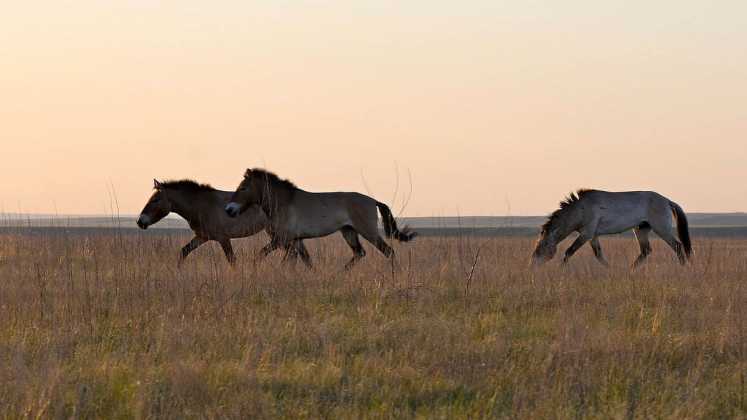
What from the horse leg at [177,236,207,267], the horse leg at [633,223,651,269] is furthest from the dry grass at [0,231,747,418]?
the horse leg at [633,223,651,269]

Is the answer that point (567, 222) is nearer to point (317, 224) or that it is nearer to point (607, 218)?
point (607, 218)

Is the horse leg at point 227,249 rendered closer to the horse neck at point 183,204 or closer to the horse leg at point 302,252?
the horse neck at point 183,204

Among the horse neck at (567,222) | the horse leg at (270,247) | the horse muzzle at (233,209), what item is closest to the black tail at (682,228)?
the horse neck at (567,222)

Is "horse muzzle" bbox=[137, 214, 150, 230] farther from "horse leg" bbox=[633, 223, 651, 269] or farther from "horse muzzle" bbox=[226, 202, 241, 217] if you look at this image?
"horse leg" bbox=[633, 223, 651, 269]

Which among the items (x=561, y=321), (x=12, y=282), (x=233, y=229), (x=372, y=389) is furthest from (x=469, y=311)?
(x=233, y=229)

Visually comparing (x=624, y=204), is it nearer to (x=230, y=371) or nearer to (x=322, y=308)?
(x=322, y=308)

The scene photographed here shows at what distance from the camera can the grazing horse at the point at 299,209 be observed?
1493cm

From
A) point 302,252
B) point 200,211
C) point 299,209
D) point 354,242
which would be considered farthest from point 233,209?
point 354,242

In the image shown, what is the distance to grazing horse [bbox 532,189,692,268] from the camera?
16.8m

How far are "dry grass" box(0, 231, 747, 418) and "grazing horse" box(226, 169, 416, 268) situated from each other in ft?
8.63

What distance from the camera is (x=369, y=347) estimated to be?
24.3 feet

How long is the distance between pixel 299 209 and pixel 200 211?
7.05ft

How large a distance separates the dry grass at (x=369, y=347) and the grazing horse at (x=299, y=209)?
2.63m

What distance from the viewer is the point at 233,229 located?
644 inches
